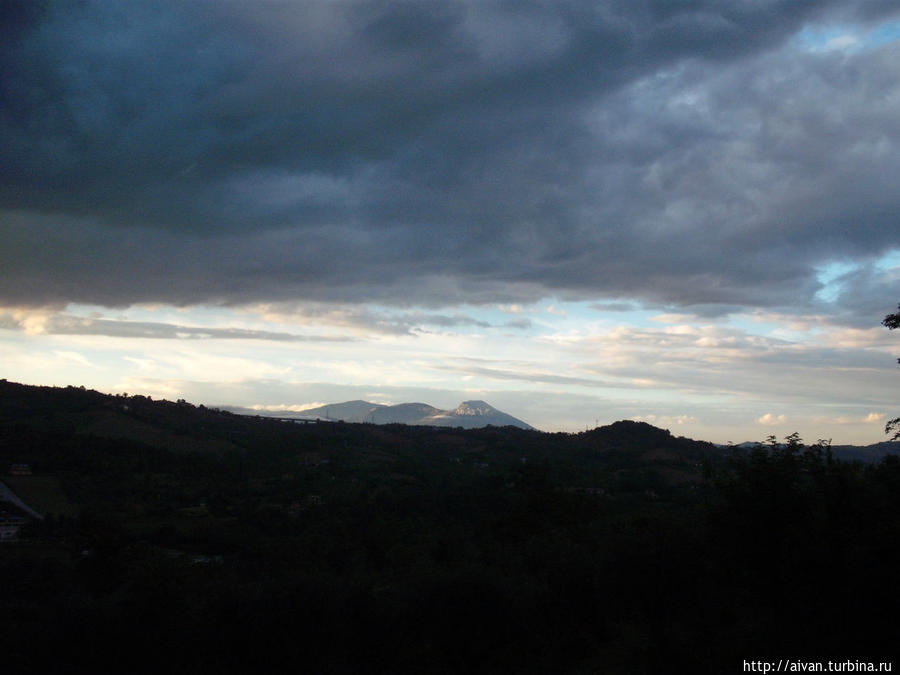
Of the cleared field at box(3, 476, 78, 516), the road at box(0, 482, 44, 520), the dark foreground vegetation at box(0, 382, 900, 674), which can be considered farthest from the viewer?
the cleared field at box(3, 476, 78, 516)

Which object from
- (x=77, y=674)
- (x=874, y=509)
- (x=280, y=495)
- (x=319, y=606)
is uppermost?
(x=874, y=509)

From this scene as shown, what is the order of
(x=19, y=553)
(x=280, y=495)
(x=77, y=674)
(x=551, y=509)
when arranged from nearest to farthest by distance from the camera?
1. (x=77, y=674)
2. (x=19, y=553)
3. (x=551, y=509)
4. (x=280, y=495)

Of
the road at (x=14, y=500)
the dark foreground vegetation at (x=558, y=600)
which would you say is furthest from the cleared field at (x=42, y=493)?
the dark foreground vegetation at (x=558, y=600)

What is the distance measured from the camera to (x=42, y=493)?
6109 cm

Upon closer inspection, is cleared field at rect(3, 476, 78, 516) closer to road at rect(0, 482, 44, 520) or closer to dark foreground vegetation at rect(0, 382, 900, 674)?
road at rect(0, 482, 44, 520)

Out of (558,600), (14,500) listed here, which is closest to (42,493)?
(14,500)

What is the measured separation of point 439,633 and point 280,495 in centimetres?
6140

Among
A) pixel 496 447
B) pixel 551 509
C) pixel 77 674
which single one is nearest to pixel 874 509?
pixel 77 674

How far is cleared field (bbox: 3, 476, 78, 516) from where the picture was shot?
56.0 m

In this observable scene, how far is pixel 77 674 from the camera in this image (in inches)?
502

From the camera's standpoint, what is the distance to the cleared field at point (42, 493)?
55969 mm

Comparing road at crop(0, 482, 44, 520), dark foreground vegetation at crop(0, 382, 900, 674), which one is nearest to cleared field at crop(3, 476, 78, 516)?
road at crop(0, 482, 44, 520)

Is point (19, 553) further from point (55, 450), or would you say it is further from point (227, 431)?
point (227, 431)

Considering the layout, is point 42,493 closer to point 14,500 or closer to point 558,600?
point 14,500
